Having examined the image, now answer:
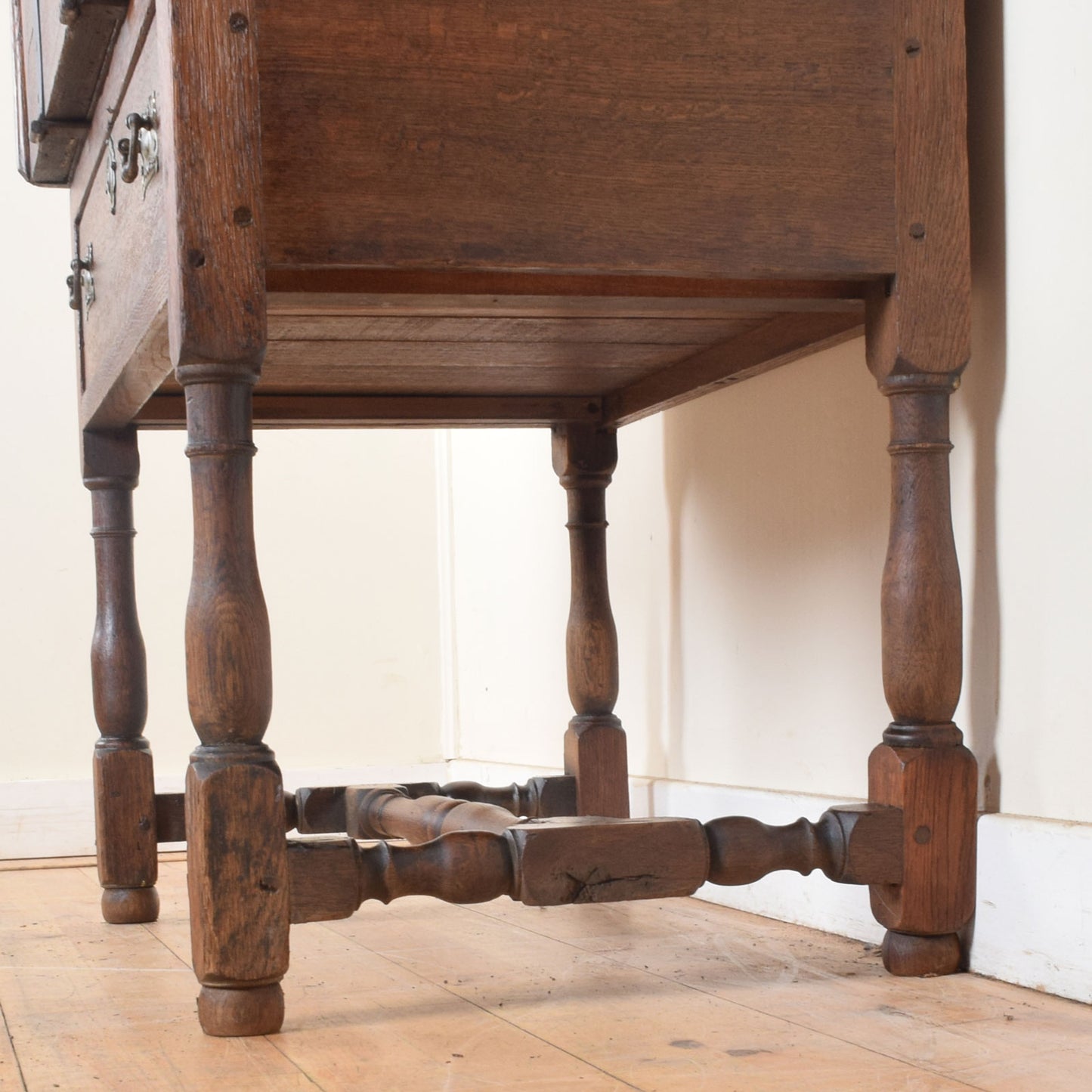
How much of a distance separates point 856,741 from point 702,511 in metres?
0.46

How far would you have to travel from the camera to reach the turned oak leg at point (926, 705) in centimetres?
122

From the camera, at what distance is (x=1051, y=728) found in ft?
3.93

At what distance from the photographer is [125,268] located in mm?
1406

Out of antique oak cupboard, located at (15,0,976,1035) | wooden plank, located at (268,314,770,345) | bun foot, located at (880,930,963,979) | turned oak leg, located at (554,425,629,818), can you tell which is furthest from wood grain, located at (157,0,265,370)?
turned oak leg, located at (554,425,629,818)

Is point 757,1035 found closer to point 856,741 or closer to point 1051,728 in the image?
point 1051,728

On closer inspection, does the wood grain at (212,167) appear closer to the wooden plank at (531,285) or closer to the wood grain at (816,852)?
the wooden plank at (531,285)

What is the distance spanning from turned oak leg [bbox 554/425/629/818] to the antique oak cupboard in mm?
462

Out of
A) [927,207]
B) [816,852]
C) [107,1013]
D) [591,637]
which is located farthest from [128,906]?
[927,207]

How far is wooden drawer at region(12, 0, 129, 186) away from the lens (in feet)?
4.43

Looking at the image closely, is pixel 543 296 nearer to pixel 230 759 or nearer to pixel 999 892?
pixel 230 759

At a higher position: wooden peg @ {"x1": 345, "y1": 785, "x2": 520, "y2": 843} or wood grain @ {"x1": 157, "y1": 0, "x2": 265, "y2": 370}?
wood grain @ {"x1": 157, "y1": 0, "x2": 265, "y2": 370}

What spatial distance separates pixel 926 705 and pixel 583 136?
1.76 ft

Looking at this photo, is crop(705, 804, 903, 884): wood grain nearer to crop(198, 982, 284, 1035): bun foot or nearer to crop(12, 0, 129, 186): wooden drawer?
crop(198, 982, 284, 1035): bun foot

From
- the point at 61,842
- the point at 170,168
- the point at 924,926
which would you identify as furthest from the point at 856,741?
the point at 61,842
